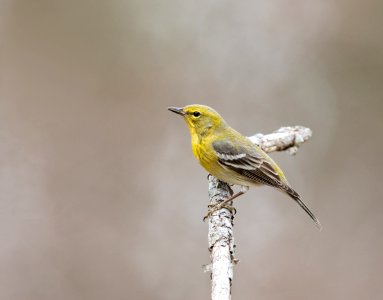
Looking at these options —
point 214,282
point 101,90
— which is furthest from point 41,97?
point 214,282

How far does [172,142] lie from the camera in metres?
10.3

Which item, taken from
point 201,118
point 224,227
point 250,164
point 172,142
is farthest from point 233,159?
point 172,142

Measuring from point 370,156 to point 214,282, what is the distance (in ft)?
22.3

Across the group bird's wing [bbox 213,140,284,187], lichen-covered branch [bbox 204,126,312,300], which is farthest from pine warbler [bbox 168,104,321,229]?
lichen-covered branch [bbox 204,126,312,300]

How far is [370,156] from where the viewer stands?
34.3 feet

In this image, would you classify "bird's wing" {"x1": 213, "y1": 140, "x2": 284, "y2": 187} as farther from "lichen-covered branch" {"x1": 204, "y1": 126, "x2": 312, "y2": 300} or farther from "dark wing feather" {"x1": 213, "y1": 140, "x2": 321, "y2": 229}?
"lichen-covered branch" {"x1": 204, "y1": 126, "x2": 312, "y2": 300}

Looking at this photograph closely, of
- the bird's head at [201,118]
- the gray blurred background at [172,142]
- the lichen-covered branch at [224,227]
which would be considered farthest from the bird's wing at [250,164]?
the gray blurred background at [172,142]

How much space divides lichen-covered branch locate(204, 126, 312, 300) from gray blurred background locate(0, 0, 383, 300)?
8.47 feet

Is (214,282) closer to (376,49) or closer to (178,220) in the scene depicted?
(178,220)

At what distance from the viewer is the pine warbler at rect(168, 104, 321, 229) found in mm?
6328

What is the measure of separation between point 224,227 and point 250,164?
1.24 meters

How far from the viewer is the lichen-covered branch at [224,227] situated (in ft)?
14.1

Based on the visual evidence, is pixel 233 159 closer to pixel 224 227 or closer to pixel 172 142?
pixel 224 227

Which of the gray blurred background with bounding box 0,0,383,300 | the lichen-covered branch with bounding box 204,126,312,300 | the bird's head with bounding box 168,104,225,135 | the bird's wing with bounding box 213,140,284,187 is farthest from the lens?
the gray blurred background with bounding box 0,0,383,300
